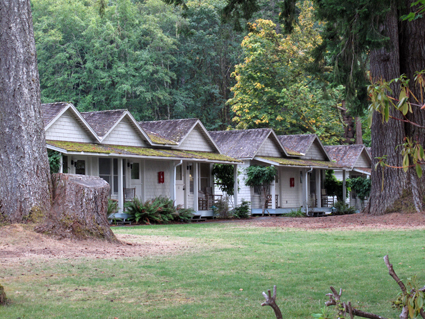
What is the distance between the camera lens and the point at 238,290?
7484 mm

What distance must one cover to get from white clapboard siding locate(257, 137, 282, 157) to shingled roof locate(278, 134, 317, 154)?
234 centimetres

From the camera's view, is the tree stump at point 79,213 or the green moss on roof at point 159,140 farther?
the green moss on roof at point 159,140

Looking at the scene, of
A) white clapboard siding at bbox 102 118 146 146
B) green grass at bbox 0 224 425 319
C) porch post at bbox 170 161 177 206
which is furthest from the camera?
porch post at bbox 170 161 177 206

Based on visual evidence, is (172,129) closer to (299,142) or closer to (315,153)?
(299,142)

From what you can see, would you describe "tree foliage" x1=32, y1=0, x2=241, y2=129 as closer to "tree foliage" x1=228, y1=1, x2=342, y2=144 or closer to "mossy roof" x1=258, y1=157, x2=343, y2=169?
"tree foliage" x1=228, y1=1, x2=342, y2=144

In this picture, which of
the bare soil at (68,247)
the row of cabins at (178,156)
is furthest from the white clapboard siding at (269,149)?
the bare soil at (68,247)

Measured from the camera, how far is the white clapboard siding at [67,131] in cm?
2195

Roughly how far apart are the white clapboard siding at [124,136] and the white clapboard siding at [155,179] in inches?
52.2

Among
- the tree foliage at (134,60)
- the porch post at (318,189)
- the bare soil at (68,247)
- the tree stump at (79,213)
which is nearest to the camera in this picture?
the bare soil at (68,247)

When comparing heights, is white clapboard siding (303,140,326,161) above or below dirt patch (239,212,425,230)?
above

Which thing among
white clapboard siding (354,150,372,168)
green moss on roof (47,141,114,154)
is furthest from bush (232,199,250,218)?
white clapboard siding (354,150,372,168)

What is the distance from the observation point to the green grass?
6328 millimetres

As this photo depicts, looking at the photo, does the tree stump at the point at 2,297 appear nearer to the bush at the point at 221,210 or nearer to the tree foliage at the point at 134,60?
the bush at the point at 221,210

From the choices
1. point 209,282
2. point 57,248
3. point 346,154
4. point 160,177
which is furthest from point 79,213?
point 346,154
